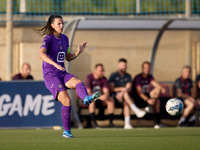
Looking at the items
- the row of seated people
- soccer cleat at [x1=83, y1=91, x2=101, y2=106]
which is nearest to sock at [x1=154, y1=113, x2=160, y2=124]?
the row of seated people

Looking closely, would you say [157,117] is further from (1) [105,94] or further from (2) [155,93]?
(1) [105,94]

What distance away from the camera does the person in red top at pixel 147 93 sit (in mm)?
9203

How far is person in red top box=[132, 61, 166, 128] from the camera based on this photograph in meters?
9.20

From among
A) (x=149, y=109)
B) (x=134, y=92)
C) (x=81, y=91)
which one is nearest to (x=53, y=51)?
(x=81, y=91)

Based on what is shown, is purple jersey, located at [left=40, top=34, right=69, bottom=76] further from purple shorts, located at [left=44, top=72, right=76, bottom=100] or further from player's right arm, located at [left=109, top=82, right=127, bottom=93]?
player's right arm, located at [left=109, top=82, right=127, bottom=93]

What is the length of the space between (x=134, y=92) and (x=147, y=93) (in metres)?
0.30

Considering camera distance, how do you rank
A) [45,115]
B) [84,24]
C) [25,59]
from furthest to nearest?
[25,59], [84,24], [45,115]

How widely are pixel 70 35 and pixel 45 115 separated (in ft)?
5.80

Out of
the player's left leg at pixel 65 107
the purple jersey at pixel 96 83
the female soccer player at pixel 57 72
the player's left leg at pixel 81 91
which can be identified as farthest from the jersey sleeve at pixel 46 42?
the purple jersey at pixel 96 83

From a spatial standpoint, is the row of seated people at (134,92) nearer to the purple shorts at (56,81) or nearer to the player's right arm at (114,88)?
the player's right arm at (114,88)

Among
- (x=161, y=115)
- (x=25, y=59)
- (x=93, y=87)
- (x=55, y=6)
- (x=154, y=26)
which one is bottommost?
(x=161, y=115)

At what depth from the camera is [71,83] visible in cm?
564

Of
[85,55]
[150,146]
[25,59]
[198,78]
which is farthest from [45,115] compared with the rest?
[150,146]

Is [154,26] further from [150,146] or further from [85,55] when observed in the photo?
[150,146]
